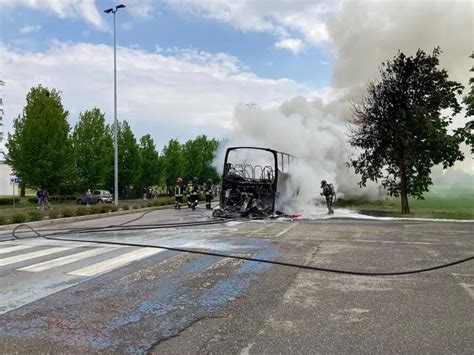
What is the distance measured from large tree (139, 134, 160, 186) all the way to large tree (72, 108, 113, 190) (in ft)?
23.2

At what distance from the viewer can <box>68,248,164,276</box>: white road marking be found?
22.4 ft

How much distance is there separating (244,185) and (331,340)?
13.7 m

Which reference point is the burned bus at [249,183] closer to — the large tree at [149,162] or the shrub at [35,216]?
the shrub at [35,216]

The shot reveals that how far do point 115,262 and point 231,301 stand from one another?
3088 millimetres

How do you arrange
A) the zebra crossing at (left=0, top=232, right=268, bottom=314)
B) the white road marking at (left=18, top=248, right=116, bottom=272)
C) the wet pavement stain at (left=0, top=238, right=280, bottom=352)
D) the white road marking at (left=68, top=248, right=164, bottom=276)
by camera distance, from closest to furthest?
the wet pavement stain at (left=0, top=238, right=280, bottom=352), the zebra crossing at (left=0, top=232, right=268, bottom=314), the white road marking at (left=68, top=248, right=164, bottom=276), the white road marking at (left=18, top=248, right=116, bottom=272)

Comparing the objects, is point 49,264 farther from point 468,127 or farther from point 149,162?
point 149,162

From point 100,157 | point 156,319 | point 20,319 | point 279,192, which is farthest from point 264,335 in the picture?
point 100,157

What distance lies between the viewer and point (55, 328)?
170 inches

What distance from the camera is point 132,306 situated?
199 inches

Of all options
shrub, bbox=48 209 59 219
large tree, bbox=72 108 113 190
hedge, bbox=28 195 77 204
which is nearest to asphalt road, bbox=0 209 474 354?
shrub, bbox=48 209 59 219

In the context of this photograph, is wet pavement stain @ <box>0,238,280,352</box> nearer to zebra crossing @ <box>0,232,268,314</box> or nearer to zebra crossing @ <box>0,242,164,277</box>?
zebra crossing @ <box>0,232,268,314</box>

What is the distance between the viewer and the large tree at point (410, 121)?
22078 millimetres

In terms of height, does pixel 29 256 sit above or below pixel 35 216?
below

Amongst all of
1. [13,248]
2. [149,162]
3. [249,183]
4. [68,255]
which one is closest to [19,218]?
[13,248]
